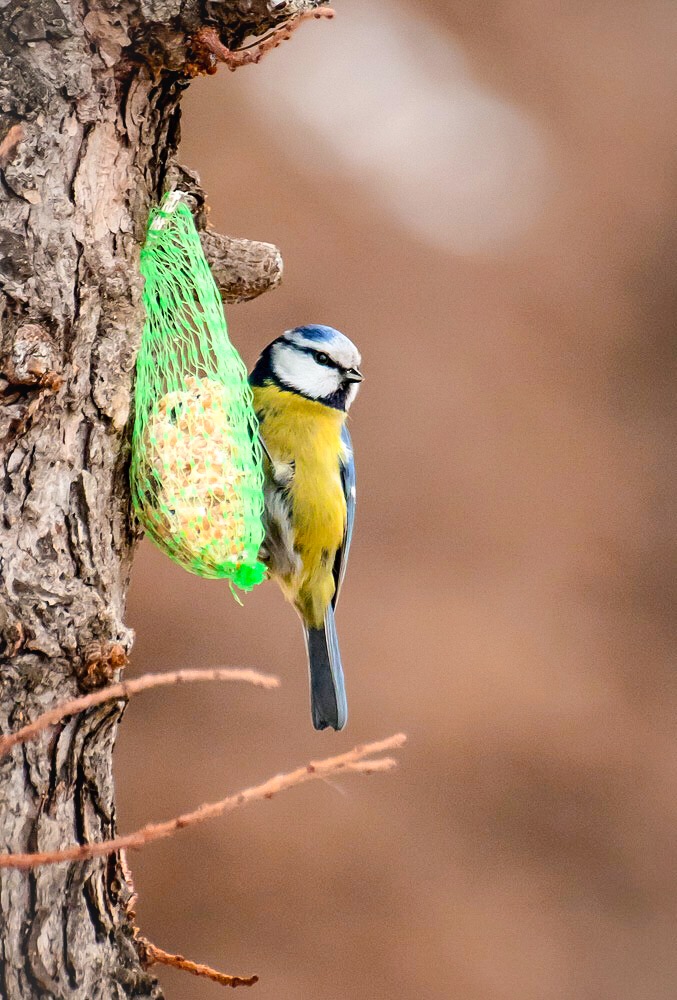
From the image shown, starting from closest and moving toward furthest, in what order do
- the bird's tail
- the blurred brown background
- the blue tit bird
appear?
the blue tit bird, the bird's tail, the blurred brown background

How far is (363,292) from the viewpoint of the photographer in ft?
13.8

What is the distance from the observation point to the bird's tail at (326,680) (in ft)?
Answer: 6.72

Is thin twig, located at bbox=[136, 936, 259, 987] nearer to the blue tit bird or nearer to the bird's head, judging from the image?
the blue tit bird

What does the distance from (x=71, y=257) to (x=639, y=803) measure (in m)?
3.42

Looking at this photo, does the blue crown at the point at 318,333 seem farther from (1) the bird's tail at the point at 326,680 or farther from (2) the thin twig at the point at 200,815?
(2) the thin twig at the point at 200,815

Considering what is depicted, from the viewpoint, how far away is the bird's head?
201 cm

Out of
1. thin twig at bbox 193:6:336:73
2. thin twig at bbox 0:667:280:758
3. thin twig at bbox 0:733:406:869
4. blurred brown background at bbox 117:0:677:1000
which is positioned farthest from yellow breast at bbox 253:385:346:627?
blurred brown background at bbox 117:0:677:1000

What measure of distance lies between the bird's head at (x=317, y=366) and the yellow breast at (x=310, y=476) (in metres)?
0.02

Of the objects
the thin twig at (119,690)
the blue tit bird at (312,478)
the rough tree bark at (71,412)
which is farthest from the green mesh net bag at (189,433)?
the thin twig at (119,690)

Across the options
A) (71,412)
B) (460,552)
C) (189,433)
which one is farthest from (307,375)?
(460,552)

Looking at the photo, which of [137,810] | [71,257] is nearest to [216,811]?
[71,257]

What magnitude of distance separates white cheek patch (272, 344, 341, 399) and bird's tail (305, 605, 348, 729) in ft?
1.35

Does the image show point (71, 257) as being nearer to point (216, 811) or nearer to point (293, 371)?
point (293, 371)

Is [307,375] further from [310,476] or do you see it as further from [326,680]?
[326,680]
